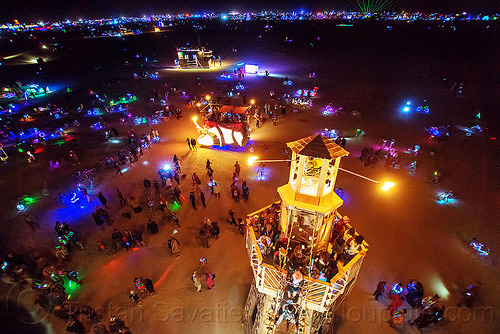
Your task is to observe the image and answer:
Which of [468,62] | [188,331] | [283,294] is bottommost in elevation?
[188,331]

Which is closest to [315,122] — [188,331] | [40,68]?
[188,331]

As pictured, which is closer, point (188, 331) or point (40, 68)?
point (188, 331)

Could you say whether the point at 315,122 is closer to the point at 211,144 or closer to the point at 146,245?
the point at 211,144

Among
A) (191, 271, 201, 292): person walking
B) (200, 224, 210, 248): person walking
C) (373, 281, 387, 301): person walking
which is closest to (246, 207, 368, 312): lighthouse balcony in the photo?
(373, 281, 387, 301): person walking

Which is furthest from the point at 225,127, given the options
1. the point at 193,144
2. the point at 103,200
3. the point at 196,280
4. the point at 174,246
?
the point at 196,280

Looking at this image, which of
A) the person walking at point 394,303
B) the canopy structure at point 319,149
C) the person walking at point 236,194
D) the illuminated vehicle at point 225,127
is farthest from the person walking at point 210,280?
the illuminated vehicle at point 225,127

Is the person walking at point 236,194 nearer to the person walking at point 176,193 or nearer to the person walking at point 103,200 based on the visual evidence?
the person walking at point 176,193

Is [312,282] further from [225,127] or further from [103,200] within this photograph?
[225,127]
